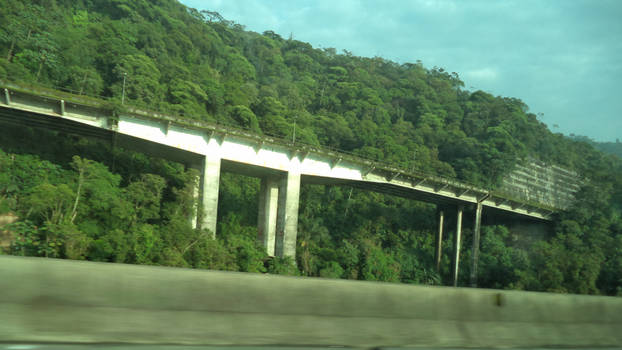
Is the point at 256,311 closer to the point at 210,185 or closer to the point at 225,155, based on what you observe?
the point at 210,185

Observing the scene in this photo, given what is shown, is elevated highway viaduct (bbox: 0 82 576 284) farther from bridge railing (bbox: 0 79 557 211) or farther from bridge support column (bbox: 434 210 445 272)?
bridge support column (bbox: 434 210 445 272)

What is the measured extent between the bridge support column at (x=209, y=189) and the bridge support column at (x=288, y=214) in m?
6.96

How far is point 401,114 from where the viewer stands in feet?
312

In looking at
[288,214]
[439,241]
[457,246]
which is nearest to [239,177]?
[288,214]

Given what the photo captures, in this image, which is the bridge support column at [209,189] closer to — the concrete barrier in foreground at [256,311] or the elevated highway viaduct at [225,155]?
the elevated highway viaduct at [225,155]

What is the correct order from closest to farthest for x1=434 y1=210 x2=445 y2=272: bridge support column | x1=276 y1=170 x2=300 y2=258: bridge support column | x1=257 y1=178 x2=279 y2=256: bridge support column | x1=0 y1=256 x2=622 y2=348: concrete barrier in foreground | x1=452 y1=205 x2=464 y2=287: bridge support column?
x1=0 y1=256 x2=622 y2=348: concrete barrier in foreground < x1=276 y1=170 x2=300 y2=258: bridge support column < x1=257 y1=178 x2=279 y2=256: bridge support column < x1=452 y1=205 x2=464 y2=287: bridge support column < x1=434 y1=210 x2=445 y2=272: bridge support column

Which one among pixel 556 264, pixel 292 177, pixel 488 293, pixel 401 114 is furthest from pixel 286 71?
pixel 488 293

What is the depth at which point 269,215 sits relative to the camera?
148ft

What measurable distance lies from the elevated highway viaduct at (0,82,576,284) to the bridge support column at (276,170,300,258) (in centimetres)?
9

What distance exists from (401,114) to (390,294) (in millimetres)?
91509

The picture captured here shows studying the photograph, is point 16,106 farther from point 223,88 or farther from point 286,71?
point 286,71

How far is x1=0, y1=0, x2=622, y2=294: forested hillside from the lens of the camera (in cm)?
3216

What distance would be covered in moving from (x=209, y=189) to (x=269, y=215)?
8.89 meters

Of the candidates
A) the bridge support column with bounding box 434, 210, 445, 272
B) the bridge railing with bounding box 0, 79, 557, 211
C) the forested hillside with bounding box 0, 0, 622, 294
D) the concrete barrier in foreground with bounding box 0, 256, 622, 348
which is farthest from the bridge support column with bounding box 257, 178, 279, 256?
the concrete barrier in foreground with bounding box 0, 256, 622, 348
